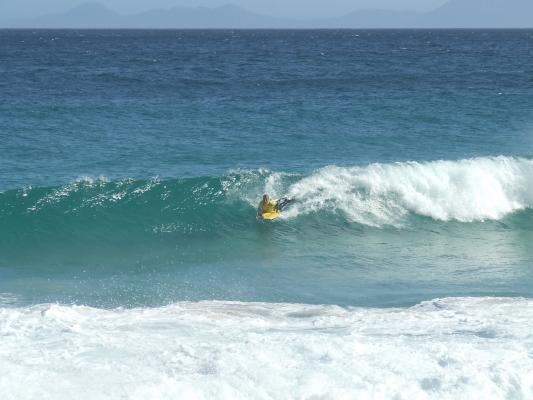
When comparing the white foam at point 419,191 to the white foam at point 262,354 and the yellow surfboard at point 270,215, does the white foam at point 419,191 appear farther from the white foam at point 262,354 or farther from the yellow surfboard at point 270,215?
the white foam at point 262,354

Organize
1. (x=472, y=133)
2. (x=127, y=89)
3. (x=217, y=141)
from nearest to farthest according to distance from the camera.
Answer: (x=217, y=141), (x=472, y=133), (x=127, y=89)

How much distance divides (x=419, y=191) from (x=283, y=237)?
17.2 feet

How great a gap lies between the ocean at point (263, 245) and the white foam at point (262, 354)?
→ 0.04 m

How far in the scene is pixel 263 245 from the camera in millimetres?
19219

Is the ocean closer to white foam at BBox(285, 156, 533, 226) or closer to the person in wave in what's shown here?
white foam at BBox(285, 156, 533, 226)

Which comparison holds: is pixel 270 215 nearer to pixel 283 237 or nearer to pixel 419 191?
pixel 283 237

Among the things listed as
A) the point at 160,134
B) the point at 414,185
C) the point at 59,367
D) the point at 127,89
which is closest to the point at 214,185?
the point at 414,185

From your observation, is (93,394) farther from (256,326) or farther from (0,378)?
(256,326)

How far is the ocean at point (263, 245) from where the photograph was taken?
10.4 m

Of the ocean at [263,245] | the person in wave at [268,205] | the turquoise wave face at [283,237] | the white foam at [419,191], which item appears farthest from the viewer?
the white foam at [419,191]

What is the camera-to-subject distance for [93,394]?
9625 millimetres

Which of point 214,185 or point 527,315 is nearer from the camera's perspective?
point 527,315

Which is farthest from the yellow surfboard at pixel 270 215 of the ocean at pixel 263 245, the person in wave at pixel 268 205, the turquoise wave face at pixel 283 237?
the turquoise wave face at pixel 283 237

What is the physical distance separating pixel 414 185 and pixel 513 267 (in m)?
6.26
